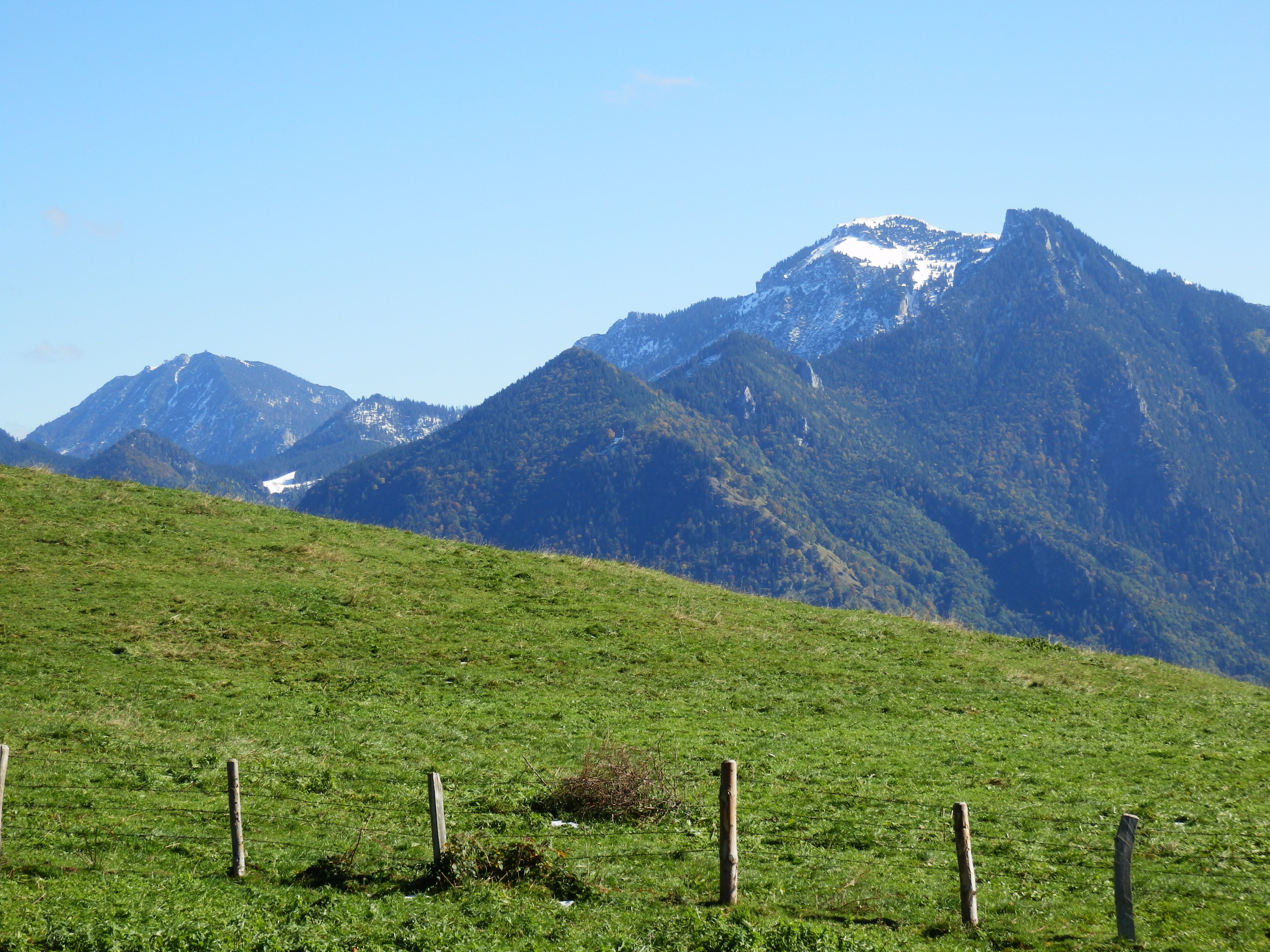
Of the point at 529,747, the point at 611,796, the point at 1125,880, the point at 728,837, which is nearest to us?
the point at 1125,880

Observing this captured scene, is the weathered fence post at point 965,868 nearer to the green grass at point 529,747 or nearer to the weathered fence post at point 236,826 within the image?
the green grass at point 529,747

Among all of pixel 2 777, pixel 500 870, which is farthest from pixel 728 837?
pixel 2 777

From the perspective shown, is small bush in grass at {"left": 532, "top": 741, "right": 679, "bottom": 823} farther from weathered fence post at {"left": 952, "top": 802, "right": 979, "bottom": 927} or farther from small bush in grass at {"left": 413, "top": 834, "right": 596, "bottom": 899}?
weathered fence post at {"left": 952, "top": 802, "right": 979, "bottom": 927}

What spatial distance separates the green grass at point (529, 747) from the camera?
15742mm

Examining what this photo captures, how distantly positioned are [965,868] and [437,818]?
8550 mm

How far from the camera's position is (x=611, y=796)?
2152 centimetres

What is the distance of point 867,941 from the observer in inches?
584

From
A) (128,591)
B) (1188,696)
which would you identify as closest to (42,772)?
(128,591)

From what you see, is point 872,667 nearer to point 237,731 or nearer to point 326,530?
point 237,731

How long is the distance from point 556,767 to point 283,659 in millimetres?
14282

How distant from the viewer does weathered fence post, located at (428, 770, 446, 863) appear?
55.1ft

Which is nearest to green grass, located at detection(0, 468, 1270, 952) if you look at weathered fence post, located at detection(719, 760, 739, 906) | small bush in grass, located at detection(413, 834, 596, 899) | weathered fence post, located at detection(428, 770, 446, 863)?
small bush in grass, located at detection(413, 834, 596, 899)

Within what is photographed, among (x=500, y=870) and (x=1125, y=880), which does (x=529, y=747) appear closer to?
(x=500, y=870)

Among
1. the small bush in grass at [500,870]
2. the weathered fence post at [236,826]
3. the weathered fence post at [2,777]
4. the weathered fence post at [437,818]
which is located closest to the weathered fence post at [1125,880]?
the small bush in grass at [500,870]
